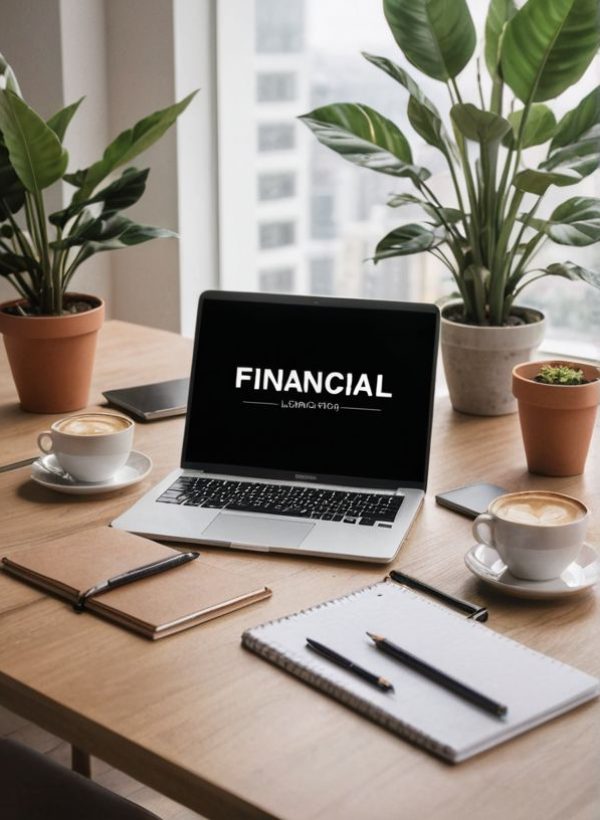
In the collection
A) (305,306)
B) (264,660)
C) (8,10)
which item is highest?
(8,10)

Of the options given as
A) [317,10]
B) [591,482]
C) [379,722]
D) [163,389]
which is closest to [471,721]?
[379,722]

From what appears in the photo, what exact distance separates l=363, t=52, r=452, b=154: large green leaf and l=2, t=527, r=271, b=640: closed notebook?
0.84 m

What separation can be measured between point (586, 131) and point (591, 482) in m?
0.54

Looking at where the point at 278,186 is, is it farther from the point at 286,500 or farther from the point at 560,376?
the point at 286,500

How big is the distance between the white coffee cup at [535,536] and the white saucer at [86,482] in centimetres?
50

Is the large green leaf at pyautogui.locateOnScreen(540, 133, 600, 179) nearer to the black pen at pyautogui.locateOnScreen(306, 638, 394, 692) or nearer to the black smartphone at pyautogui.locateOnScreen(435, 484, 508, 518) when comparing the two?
the black smartphone at pyautogui.locateOnScreen(435, 484, 508, 518)

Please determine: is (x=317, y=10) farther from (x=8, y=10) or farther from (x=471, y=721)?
(x=471, y=721)

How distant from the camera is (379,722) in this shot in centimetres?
92

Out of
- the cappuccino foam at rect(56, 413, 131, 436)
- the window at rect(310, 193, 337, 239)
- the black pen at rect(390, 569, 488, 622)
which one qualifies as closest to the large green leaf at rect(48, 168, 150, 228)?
the cappuccino foam at rect(56, 413, 131, 436)

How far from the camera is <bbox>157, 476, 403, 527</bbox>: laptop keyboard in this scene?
1344mm

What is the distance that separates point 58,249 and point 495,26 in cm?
77

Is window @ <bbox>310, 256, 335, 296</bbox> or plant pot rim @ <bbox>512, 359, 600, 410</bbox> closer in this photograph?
plant pot rim @ <bbox>512, 359, 600, 410</bbox>

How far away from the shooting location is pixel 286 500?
1386 mm

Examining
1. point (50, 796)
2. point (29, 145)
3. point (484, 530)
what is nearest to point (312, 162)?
point (29, 145)
